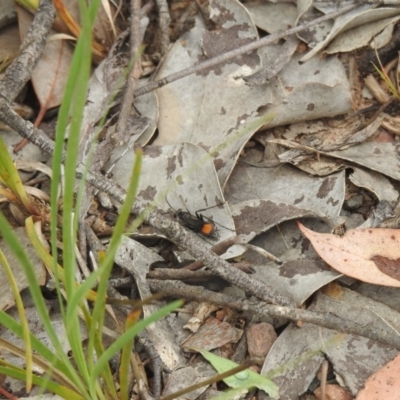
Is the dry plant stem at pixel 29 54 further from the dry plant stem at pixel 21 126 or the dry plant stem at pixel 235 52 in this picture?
the dry plant stem at pixel 235 52

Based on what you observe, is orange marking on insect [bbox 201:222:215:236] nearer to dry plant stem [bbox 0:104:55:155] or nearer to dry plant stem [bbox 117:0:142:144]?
dry plant stem [bbox 117:0:142:144]

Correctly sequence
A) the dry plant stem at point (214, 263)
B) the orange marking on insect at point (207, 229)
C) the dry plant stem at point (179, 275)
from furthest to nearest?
the orange marking on insect at point (207, 229) → the dry plant stem at point (179, 275) → the dry plant stem at point (214, 263)

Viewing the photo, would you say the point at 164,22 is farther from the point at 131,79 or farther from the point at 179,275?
the point at 179,275

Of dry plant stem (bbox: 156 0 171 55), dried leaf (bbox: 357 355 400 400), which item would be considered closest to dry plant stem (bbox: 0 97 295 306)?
dried leaf (bbox: 357 355 400 400)

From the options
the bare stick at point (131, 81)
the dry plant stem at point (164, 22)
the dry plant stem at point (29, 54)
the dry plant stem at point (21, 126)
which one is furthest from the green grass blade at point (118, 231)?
the dry plant stem at point (164, 22)

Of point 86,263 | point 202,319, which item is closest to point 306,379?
point 202,319

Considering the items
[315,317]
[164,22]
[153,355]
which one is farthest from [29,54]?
[315,317]
